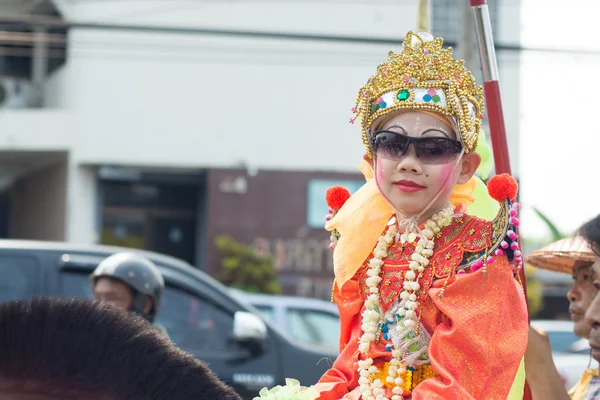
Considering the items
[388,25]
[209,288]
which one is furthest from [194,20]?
[209,288]

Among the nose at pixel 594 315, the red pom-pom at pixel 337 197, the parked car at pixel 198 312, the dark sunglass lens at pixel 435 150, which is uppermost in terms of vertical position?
the dark sunglass lens at pixel 435 150

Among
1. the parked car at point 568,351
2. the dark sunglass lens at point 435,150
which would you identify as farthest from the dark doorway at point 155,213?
the dark sunglass lens at point 435,150

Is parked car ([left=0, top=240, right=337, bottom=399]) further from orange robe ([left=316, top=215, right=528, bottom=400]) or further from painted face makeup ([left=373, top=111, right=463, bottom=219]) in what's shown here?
painted face makeup ([left=373, top=111, right=463, bottom=219])

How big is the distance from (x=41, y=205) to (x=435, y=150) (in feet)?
67.3

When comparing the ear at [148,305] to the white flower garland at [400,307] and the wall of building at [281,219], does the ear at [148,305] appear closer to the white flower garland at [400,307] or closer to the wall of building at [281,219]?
the white flower garland at [400,307]

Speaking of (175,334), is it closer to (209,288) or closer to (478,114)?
(209,288)

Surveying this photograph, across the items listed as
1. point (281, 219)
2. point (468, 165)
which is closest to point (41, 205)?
point (281, 219)

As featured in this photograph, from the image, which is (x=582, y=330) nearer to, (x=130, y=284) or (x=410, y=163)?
(x=410, y=163)

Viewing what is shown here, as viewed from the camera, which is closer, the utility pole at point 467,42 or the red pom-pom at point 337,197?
the red pom-pom at point 337,197

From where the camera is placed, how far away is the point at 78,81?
63.0 ft

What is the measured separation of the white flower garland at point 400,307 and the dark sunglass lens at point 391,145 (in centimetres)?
24

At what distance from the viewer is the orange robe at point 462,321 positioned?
276cm

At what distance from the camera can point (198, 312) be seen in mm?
7000

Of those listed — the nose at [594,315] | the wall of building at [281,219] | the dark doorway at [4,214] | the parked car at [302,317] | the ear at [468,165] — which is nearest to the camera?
the ear at [468,165]
